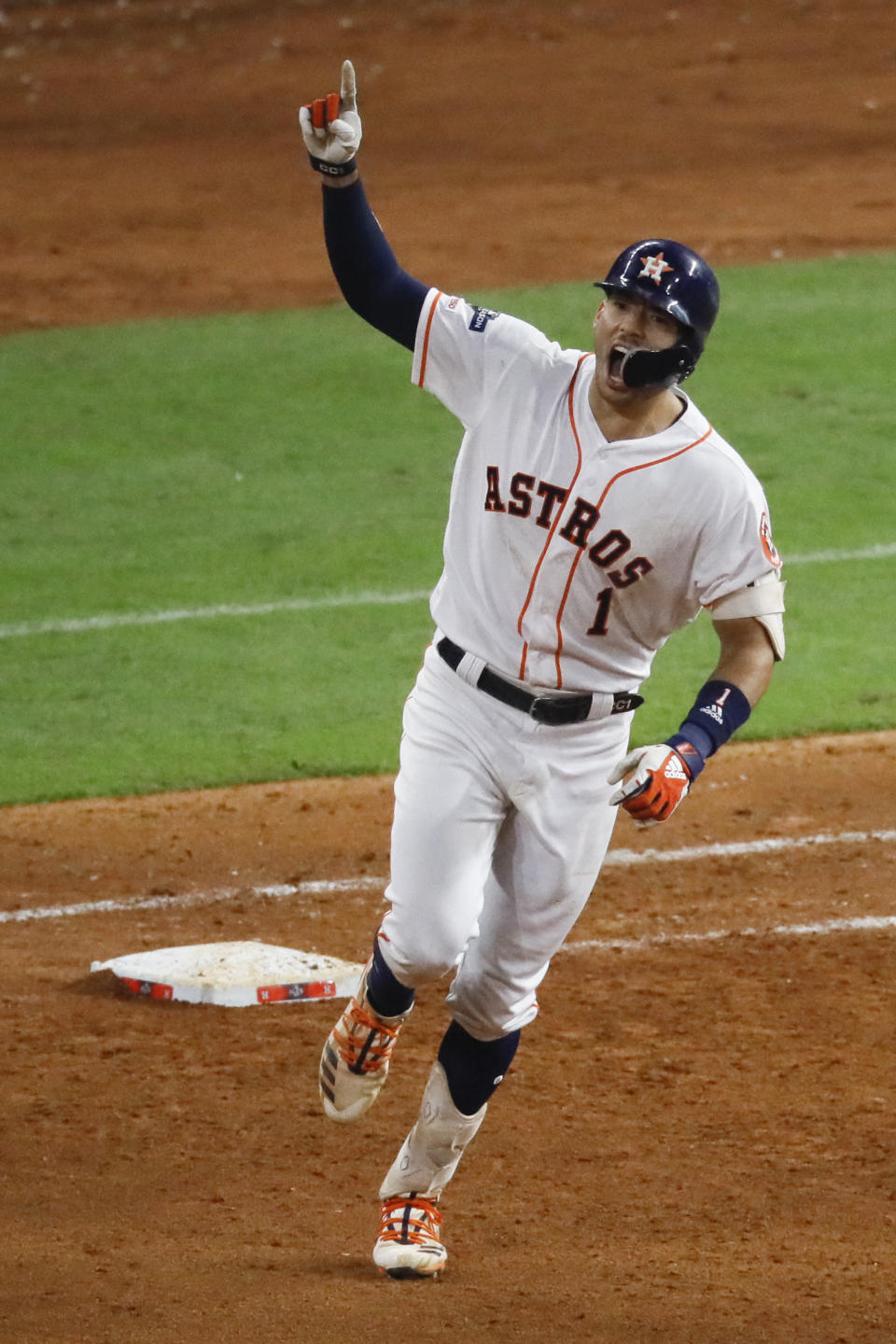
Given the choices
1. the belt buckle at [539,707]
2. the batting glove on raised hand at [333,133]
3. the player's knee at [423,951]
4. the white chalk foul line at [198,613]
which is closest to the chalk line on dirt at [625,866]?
the player's knee at [423,951]

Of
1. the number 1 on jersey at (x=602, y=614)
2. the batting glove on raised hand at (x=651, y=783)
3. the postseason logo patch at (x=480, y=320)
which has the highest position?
the postseason logo patch at (x=480, y=320)

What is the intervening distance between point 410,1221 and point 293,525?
20.2ft

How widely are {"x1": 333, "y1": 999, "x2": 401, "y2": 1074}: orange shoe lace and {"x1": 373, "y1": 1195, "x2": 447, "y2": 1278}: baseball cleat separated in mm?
325

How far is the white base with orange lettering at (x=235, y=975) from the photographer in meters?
5.91

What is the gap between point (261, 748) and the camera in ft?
26.3

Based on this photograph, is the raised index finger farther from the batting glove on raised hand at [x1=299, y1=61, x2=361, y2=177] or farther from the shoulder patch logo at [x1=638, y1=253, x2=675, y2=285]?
the shoulder patch logo at [x1=638, y1=253, x2=675, y2=285]

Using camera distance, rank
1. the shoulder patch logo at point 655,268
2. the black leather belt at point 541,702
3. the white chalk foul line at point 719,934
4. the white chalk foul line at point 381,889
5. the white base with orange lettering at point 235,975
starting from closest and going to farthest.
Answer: the shoulder patch logo at point 655,268 < the black leather belt at point 541,702 < the white base with orange lettering at point 235,975 < the white chalk foul line at point 719,934 < the white chalk foul line at point 381,889

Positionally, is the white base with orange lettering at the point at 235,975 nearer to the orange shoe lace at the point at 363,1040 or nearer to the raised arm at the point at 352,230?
the orange shoe lace at the point at 363,1040

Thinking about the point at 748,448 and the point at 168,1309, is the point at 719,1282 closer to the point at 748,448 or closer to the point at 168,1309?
the point at 168,1309

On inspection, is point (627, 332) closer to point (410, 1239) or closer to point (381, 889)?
point (410, 1239)

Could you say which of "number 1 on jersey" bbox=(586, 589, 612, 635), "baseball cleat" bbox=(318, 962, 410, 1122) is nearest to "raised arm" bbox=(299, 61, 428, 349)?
"number 1 on jersey" bbox=(586, 589, 612, 635)

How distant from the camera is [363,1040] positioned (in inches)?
183

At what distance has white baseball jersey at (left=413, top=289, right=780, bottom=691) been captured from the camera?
171 inches

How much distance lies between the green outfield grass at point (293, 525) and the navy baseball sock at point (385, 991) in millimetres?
3169
